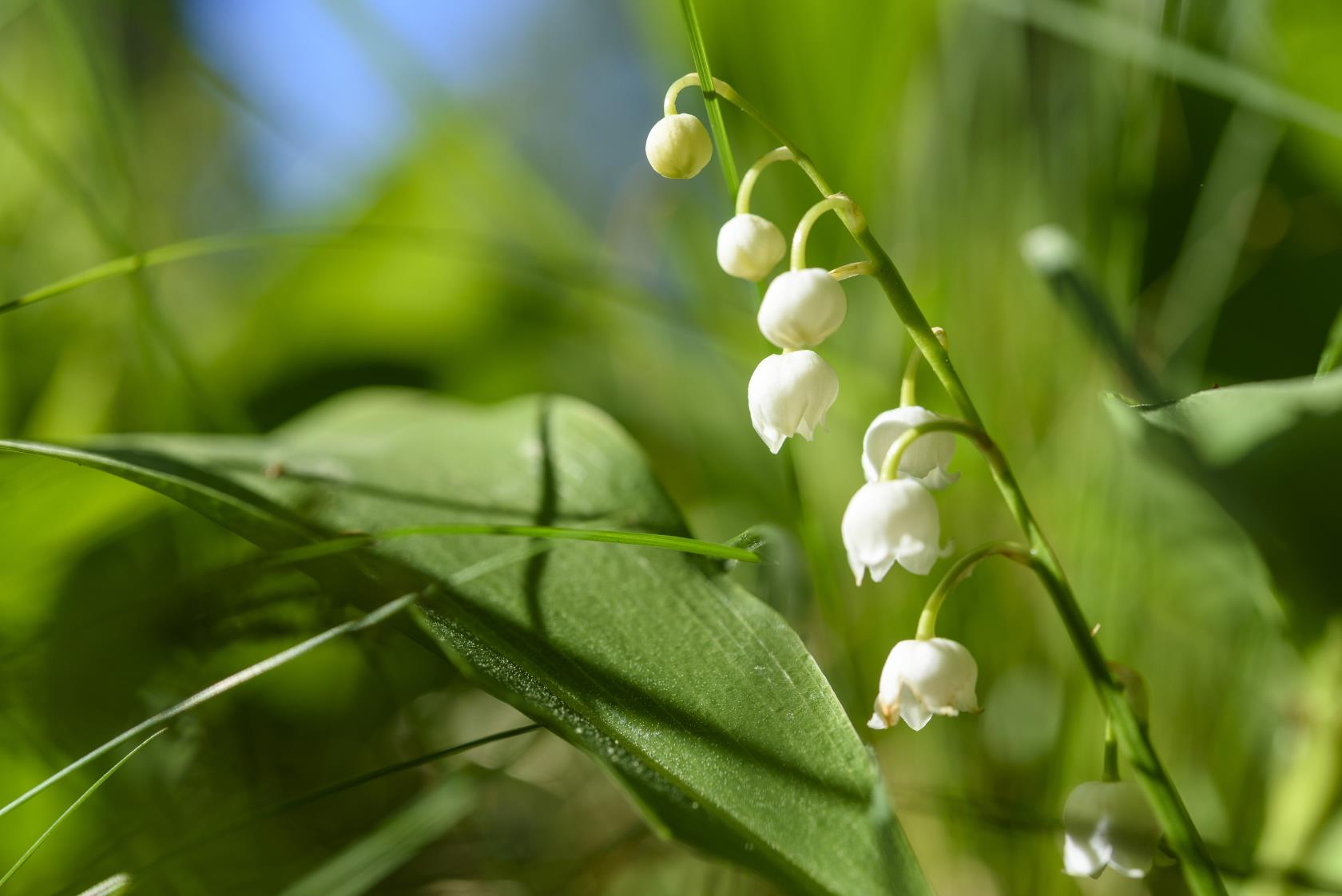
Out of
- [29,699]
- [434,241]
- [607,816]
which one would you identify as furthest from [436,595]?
[434,241]

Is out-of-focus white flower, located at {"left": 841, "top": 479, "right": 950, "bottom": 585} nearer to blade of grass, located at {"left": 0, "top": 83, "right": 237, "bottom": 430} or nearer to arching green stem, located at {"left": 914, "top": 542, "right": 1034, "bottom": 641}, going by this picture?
arching green stem, located at {"left": 914, "top": 542, "right": 1034, "bottom": 641}

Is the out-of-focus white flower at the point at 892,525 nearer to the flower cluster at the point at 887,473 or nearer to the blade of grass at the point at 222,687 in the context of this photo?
the flower cluster at the point at 887,473

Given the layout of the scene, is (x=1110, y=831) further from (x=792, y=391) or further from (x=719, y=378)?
(x=719, y=378)

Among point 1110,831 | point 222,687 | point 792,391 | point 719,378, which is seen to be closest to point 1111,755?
point 1110,831

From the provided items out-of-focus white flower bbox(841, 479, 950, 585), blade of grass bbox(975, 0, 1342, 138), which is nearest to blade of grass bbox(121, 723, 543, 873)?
out-of-focus white flower bbox(841, 479, 950, 585)

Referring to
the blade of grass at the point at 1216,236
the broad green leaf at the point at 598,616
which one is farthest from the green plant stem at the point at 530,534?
the blade of grass at the point at 1216,236

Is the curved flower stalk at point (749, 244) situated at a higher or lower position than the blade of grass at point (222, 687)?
higher
